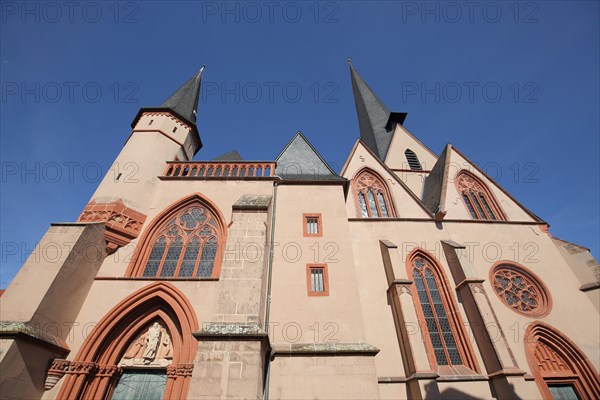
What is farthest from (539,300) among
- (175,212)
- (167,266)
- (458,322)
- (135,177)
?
(135,177)

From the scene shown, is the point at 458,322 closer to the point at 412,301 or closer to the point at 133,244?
the point at 412,301

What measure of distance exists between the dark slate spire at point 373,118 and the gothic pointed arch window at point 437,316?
10729 mm

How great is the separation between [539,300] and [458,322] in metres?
3.70

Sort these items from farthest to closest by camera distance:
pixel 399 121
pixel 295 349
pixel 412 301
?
pixel 399 121 < pixel 412 301 < pixel 295 349

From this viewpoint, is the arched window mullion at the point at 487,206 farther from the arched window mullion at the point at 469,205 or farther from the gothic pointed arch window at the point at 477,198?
the arched window mullion at the point at 469,205

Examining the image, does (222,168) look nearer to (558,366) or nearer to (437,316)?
(437,316)

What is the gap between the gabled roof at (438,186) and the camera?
12.3m

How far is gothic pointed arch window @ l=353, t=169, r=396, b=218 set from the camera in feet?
39.5

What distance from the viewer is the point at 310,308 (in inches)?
298

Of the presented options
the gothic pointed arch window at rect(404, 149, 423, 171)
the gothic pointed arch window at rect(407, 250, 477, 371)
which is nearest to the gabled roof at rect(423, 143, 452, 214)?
the gothic pointed arch window at rect(404, 149, 423, 171)

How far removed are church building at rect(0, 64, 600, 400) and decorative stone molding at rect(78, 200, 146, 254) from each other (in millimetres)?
47

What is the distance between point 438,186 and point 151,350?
1371cm

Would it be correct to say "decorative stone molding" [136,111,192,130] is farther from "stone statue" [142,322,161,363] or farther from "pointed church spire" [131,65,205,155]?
"stone statue" [142,322,161,363]

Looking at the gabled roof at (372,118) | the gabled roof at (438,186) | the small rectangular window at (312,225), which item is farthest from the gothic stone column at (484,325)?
the gabled roof at (372,118)
